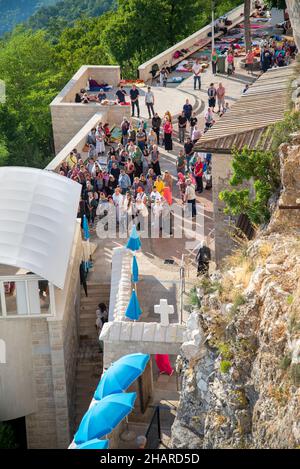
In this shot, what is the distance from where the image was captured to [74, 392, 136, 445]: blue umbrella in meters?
24.0

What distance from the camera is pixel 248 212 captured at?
26.6 metres

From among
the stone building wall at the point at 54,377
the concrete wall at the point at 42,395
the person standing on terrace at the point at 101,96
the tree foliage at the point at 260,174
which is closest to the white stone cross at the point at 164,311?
the tree foliage at the point at 260,174

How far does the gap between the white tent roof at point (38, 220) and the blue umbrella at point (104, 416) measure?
212 inches

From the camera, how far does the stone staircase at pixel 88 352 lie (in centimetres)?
3222

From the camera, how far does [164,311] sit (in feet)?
89.7

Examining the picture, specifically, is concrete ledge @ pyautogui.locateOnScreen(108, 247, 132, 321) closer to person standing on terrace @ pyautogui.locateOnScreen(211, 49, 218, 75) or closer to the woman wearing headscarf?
the woman wearing headscarf

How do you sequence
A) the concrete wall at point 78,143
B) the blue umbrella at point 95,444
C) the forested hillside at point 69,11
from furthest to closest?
the forested hillside at point 69,11 → the concrete wall at point 78,143 → the blue umbrella at point 95,444

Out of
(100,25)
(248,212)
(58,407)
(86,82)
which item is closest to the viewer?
(248,212)

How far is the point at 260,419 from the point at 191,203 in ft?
54.9

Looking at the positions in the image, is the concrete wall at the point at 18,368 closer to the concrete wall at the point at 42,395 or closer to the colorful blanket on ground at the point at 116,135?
the concrete wall at the point at 42,395

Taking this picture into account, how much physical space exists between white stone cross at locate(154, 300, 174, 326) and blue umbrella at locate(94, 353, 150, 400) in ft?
6.43
